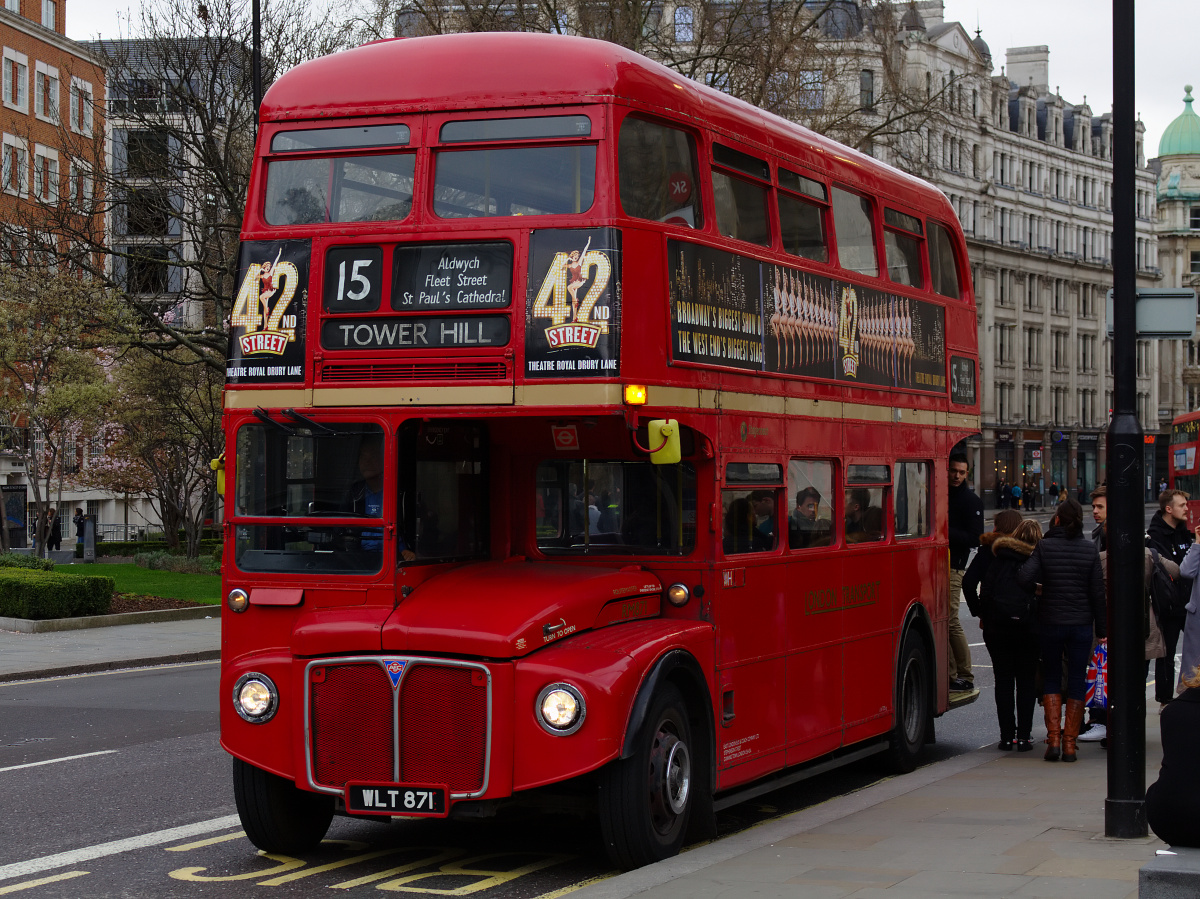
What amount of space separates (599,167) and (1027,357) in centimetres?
9668

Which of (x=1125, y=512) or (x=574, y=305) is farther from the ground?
(x=574, y=305)

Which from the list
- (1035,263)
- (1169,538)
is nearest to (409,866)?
(1169,538)

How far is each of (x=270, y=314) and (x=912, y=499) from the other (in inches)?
231

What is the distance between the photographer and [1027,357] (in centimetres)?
10119

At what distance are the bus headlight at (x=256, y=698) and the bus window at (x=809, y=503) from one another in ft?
11.7

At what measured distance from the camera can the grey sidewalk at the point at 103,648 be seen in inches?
763

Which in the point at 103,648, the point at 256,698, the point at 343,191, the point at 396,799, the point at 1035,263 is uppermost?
the point at 1035,263

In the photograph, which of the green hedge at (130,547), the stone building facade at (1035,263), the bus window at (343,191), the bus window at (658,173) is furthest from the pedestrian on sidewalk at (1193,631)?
the stone building facade at (1035,263)

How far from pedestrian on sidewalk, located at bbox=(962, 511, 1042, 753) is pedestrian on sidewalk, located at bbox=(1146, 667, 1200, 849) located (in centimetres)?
606

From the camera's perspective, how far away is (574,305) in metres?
8.16

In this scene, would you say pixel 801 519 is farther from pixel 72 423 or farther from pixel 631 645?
pixel 72 423

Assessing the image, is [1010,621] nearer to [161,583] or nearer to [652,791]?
[652,791]

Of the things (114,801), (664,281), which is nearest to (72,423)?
(114,801)

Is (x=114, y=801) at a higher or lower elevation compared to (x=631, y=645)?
lower
